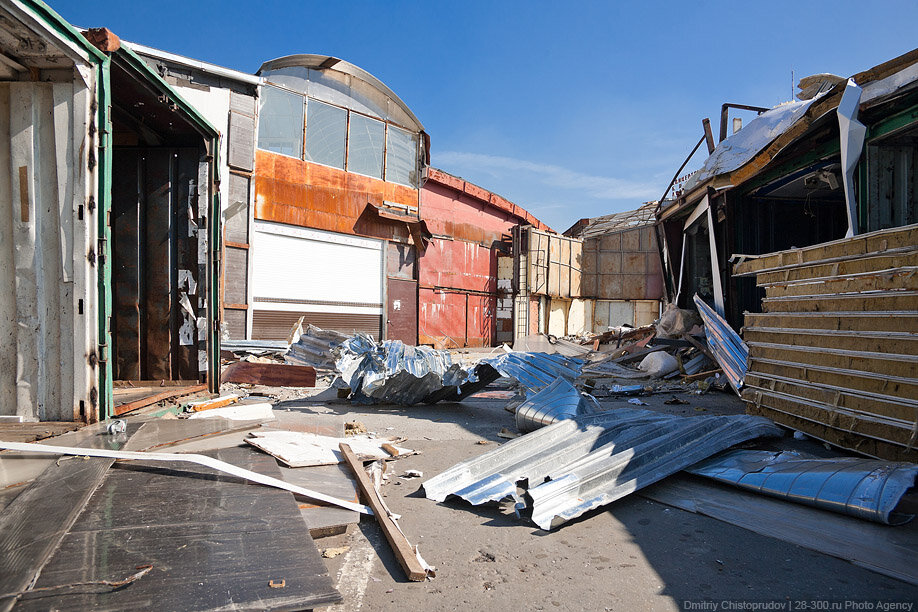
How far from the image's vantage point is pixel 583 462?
3.26m

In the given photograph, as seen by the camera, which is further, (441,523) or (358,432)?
(358,432)

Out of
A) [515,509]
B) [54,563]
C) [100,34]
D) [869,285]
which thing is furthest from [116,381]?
[869,285]

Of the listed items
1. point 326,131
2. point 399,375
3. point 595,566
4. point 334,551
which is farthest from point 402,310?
point 595,566

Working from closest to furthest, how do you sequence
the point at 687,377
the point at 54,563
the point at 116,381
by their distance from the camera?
the point at 54,563 → the point at 116,381 → the point at 687,377

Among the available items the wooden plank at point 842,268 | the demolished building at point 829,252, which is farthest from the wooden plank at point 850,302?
the wooden plank at point 842,268

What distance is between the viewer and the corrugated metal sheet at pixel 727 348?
271 inches

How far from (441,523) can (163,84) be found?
177 inches

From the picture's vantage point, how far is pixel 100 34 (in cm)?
365

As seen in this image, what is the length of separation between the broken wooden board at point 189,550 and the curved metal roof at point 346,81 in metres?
11.6

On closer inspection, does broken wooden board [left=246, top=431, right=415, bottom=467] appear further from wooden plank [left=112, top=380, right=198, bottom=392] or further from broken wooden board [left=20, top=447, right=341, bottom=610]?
wooden plank [left=112, top=380, right=198, bottom=392]

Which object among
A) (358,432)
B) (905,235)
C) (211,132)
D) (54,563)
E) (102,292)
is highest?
(211,132)

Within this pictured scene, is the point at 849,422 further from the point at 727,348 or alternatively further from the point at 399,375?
the point at 399,375

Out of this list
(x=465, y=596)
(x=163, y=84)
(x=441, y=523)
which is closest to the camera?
(x=465, y=596)

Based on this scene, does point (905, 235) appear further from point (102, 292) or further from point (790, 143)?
point (102, 292)
